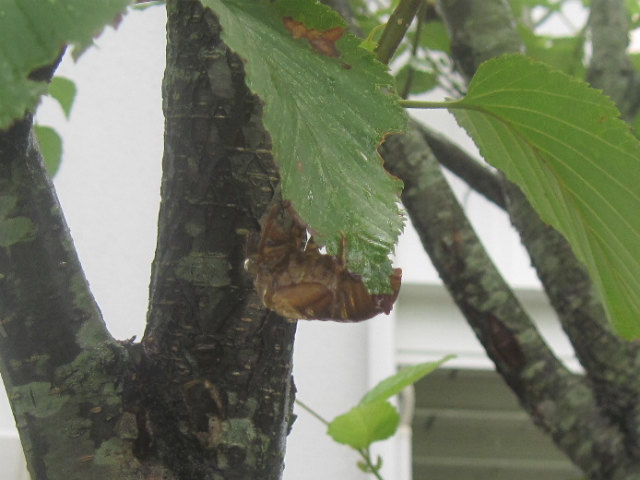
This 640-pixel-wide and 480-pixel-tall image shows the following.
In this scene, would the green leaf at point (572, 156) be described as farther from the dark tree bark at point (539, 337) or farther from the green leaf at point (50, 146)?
the green leaf at point (50, 146)

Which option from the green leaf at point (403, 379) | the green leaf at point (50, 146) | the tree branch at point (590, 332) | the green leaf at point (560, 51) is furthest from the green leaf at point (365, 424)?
the green leaf at point (560, 51)

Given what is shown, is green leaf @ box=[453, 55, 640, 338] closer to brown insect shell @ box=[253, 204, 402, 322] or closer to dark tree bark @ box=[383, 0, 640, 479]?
brown insect shell @ box=[253, 204, 402, 322]

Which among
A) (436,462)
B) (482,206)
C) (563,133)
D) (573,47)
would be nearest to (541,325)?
(482,206)

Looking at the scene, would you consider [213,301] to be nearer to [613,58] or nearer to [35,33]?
[35,33]

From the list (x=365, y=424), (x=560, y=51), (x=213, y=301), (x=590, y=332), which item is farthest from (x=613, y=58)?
(x=213, y=301)

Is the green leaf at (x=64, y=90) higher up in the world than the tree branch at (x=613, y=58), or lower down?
lower down

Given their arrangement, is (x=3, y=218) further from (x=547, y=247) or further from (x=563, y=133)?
(x=547, y=247)
